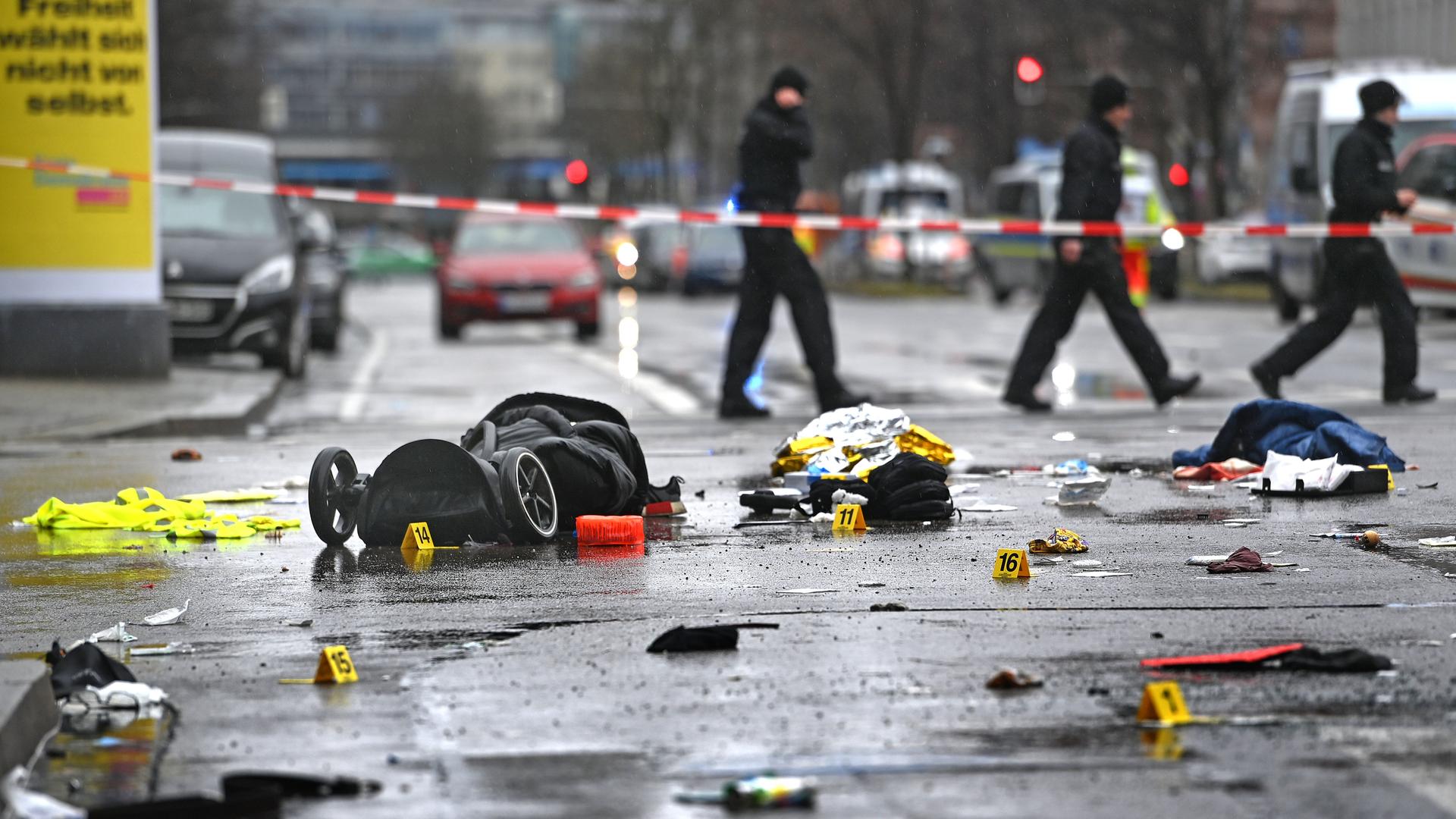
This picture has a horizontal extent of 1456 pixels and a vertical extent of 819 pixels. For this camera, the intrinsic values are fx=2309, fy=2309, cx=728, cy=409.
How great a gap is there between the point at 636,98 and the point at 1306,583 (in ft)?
254

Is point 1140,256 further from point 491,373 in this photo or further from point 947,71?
point 947,71

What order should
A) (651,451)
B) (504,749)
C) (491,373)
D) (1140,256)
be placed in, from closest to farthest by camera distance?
1. (504,749)
2. (651,451)
3. (491,373)
4. (1140,256)

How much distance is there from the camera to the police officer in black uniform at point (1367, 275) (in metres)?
13.7

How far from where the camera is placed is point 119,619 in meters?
6.58

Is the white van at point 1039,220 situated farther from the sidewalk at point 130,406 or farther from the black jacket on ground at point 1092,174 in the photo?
the black jacket on ground at point 1092,174

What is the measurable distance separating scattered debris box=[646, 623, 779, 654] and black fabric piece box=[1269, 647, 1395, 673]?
134cm

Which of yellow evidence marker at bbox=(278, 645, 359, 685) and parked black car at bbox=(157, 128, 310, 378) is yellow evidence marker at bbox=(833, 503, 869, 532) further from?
parked black car at bbox=(157, 128, 310, 378)

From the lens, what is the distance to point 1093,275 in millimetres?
13906

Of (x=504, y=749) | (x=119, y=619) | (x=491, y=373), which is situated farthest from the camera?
(x=491, y=373)

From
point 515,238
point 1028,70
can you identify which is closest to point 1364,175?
point 515,238

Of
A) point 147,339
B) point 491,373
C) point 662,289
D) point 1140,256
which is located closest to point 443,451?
point 147,339

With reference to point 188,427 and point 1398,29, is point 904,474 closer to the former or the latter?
point 188,427

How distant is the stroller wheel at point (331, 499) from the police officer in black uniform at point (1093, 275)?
6.32 meters

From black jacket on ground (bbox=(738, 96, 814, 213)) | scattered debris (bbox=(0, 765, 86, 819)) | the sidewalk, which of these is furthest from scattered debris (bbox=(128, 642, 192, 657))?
black jacket on ground (bbox=(738, 96, 814, 213))
